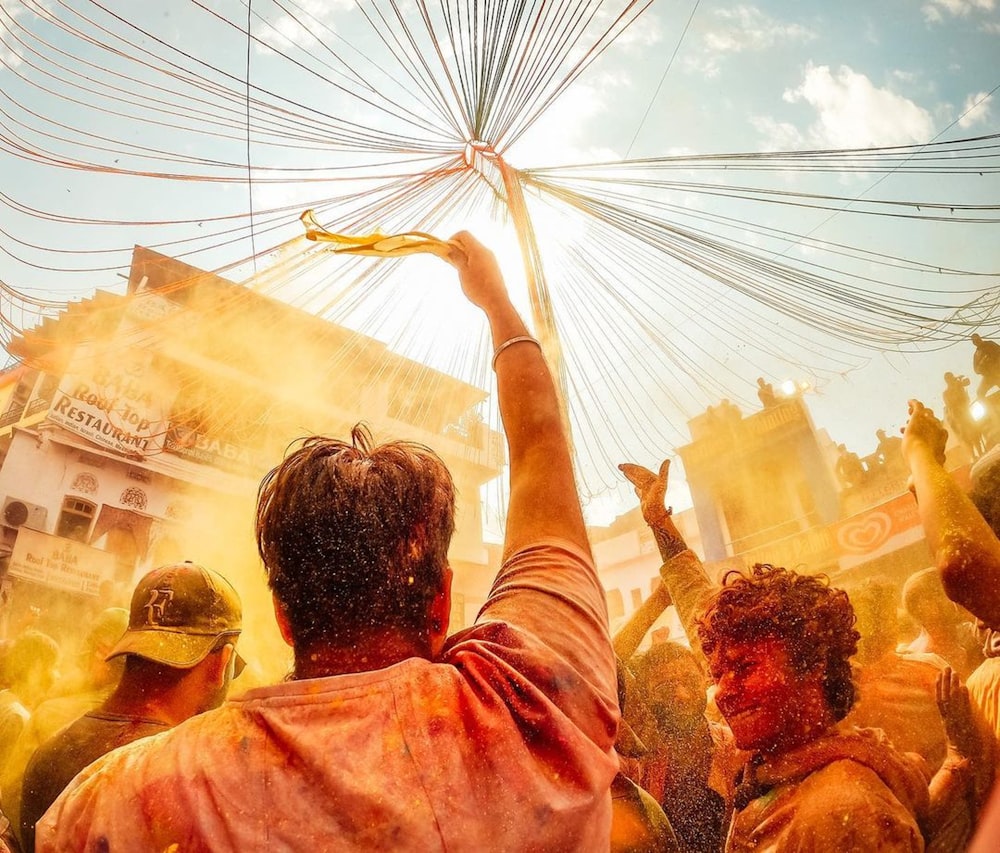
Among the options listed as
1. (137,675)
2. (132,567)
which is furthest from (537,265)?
(132,567)

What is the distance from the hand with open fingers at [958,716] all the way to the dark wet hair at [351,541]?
216 centimetres

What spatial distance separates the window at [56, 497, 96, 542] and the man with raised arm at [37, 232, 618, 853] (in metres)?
23.6

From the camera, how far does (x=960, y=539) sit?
6.08 feet

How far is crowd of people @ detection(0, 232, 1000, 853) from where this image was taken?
0.83 meters

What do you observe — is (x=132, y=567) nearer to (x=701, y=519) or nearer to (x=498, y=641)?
(x=701, y=519)

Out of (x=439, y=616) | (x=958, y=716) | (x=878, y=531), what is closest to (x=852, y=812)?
(x=958, y=716)

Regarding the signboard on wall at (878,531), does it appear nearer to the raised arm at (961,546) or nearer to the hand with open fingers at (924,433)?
the hand with open fingers at (924,433)

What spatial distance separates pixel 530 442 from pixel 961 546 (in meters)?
1.52

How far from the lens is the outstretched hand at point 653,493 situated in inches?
125

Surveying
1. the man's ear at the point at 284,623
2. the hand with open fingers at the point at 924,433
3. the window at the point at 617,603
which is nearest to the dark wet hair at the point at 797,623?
the hand with open fingers at the point at 924,433

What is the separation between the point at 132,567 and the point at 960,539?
22476 millimetres

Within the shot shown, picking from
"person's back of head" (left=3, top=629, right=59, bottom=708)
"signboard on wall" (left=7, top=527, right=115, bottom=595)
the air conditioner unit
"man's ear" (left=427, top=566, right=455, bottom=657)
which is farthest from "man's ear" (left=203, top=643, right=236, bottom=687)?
the air conditioner unit

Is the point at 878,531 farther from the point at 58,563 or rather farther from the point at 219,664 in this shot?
the point at 58,563

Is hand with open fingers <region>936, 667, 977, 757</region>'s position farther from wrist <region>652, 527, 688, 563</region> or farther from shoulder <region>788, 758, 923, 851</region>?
wrist <region>652, 527, 688, 563</region>
